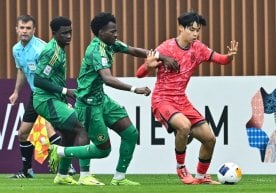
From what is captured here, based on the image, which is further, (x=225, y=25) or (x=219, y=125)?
(x=225, y=25)

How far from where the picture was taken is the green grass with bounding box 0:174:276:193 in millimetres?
12403

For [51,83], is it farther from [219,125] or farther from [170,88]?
[219,125]

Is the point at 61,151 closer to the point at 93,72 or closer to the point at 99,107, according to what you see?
the point at 99,107

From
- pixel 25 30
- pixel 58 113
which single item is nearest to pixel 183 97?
pixel 58 113

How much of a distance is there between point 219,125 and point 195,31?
278 cm

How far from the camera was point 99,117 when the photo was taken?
1330 centimetres

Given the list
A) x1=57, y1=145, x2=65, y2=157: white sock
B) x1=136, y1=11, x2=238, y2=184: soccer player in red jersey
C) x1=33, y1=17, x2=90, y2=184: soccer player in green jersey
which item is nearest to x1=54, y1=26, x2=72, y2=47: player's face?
x1=33, y1=17, x2=90, y2=184: soccer player in green jersey

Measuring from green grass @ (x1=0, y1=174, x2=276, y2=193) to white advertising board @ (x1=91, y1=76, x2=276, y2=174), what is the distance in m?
1.07

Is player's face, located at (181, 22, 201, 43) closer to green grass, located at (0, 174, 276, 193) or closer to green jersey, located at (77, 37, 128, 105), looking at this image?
Result: green jersey, located at (77, 37, 128, 105)

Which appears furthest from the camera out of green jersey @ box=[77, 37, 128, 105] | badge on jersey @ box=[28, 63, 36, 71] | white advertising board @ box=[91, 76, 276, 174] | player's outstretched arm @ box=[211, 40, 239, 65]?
white advertising board @ box=[91, 76, 276, 174]

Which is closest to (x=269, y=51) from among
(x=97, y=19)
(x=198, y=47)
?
(x=198, y=47)

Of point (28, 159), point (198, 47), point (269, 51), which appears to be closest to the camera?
point (198, 47)

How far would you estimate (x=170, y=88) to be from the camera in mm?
13914

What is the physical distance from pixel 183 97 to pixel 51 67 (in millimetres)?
1652
